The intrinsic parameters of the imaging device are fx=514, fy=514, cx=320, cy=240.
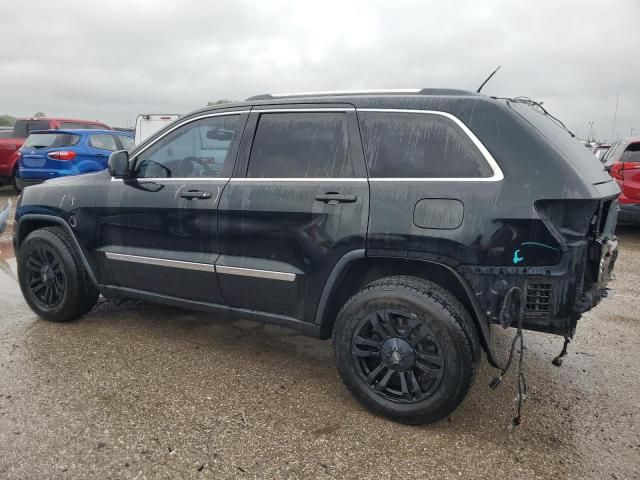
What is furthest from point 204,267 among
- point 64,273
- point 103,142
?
point 103,142

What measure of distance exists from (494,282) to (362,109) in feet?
4.02

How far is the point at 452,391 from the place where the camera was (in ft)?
8.59

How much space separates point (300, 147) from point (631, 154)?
6.94 metres

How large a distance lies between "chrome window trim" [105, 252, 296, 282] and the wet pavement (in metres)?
0.65

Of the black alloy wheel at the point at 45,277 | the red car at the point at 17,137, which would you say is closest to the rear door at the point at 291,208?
the black alloy wheel at the point at 45,277

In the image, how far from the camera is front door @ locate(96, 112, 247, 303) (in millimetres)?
3347

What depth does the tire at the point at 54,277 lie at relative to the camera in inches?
157

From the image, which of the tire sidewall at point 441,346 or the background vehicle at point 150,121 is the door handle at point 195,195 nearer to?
the tire sidewall at point 441,346

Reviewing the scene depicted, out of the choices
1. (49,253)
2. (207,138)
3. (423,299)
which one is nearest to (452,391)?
(423,299)

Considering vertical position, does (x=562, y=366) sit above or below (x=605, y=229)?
below

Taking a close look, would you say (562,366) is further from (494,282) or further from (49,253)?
(49,253)

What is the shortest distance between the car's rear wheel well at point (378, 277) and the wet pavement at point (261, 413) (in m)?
0.54

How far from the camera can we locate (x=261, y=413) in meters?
2.87

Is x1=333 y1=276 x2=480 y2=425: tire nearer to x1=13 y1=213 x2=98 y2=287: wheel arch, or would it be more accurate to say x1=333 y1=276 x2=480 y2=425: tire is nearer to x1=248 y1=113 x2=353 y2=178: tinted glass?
x1=248 y1=113 x2=353 y2=178: tinted glass
